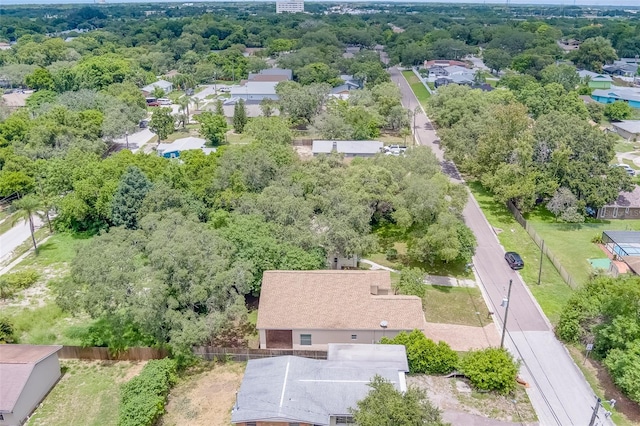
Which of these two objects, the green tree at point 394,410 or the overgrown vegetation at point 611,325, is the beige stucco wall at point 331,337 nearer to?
the green tree at point 394,410

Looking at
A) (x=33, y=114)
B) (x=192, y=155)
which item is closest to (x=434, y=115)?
(x=192, y=155)

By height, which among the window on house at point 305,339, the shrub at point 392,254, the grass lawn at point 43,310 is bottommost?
the grass lawn at point 43,310

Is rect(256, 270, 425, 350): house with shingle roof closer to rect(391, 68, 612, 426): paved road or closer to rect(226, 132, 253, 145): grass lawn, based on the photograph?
rect(391, 68, 612, 426): paved road

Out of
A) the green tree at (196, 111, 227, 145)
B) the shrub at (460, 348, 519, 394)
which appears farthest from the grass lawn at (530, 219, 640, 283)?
the green tree at (196, 111, 227, 145)

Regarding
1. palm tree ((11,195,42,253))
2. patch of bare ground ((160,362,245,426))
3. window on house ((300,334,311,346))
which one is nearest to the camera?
patch of bare ground ((160,362,245,426))

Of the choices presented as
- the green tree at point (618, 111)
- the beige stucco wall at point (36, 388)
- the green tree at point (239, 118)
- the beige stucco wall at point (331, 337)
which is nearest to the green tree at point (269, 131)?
the green tree at point (239, 118)

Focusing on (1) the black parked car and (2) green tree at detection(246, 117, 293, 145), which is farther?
(2) green tree at detection(246, 117, 293, 145)

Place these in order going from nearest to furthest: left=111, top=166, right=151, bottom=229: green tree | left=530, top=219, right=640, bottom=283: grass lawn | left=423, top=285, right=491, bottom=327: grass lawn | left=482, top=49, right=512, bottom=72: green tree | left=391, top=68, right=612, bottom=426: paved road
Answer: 1. left=391, top=68, right=612, bottom=426: paved road
2. left=423, top=285, right=491, bottom=327: grass lawn
3. left=530, top=219, right=640, bottom=283: grass lawn
4. left=111, top=166, right=151, bottom=229: green tree
5. left=482, top=49, right=512, bottom=72: green tree

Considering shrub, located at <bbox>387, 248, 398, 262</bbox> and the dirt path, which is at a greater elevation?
shrub, located at <bbox>387, 248, 398, 262</bbox>
